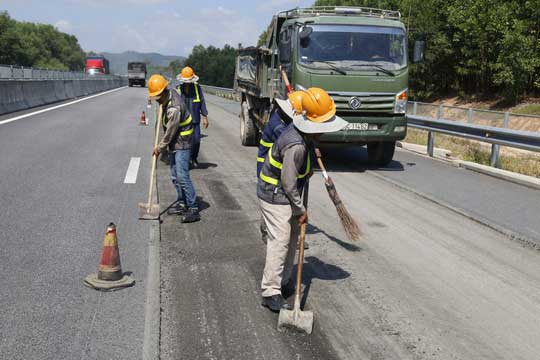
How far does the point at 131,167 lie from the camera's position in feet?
33.1

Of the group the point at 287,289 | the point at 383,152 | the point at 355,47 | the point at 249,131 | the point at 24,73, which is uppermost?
the point at 355,47

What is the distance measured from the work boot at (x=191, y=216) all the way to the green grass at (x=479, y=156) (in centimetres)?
800

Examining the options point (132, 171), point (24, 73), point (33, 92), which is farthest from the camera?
point (24, 73)

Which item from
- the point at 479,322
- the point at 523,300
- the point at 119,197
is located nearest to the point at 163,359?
the point at 479,322

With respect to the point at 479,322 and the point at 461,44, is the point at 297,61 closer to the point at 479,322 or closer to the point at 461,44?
the point at 479,322

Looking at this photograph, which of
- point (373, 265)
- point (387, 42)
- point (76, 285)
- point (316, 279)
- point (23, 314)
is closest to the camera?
point (23, 314)

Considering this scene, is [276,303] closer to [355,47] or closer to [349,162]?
[355,47]

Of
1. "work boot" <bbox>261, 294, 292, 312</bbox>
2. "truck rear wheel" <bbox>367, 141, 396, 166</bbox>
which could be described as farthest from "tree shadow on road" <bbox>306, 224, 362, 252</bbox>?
"truck rear wheel" <bbox>367, 141, 396, 166</bbox>

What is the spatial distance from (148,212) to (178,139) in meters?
0.98

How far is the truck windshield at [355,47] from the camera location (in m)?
10.4

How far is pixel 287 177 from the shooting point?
3955 mm

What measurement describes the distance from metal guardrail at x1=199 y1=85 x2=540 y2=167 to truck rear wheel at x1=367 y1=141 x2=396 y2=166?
1922 mm

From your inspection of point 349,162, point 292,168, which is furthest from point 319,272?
point 349,162

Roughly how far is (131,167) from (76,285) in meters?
5.70
